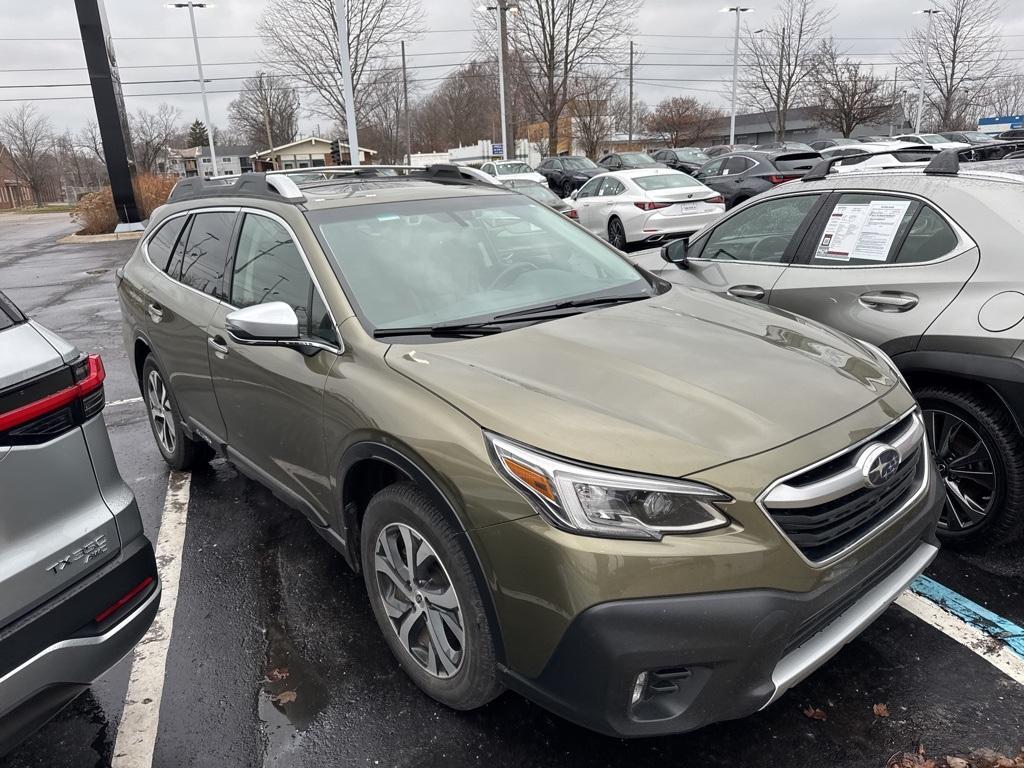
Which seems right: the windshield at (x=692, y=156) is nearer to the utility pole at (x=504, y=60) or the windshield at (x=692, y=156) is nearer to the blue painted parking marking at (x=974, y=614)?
the utility pole at (x=504, y=60)

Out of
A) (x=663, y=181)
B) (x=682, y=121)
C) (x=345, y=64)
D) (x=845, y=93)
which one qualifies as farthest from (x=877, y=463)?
(x=682, y=121)

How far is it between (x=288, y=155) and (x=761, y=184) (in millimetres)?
60916

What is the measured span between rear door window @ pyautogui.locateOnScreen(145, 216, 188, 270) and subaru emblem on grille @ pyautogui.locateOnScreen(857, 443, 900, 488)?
3800 mm

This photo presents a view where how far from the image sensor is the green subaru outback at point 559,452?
192 centimetres

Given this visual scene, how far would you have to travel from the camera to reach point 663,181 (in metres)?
13.0

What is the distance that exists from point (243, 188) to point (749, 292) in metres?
2.87

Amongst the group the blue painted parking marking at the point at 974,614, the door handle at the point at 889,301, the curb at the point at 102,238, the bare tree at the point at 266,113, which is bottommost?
the curb at the point at 102,238

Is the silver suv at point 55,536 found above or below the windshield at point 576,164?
below

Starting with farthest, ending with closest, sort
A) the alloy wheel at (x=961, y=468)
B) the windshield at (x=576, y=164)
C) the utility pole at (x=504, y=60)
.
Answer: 1. the utility pole at (x=504, y=60)
2. the windshield at (x=576, y=164)
3. the alloy wheel at (x=961, y=468)

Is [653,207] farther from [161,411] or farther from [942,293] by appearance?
[161,411]

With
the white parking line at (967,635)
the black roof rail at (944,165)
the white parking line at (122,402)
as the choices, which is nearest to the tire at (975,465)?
the white parking line at (967,635)

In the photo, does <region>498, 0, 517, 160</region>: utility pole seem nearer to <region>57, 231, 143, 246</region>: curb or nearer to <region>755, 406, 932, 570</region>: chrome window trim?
<region>57, 231, 143, 246</region>: curb

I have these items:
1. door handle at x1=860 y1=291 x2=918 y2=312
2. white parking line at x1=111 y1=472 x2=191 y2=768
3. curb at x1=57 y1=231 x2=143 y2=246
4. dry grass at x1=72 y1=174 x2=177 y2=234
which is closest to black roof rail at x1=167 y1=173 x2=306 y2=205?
white parking line at x1=111 y1=472 x2=191 y2=768

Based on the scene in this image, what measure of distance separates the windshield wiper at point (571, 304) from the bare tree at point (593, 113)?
37.7 metres
